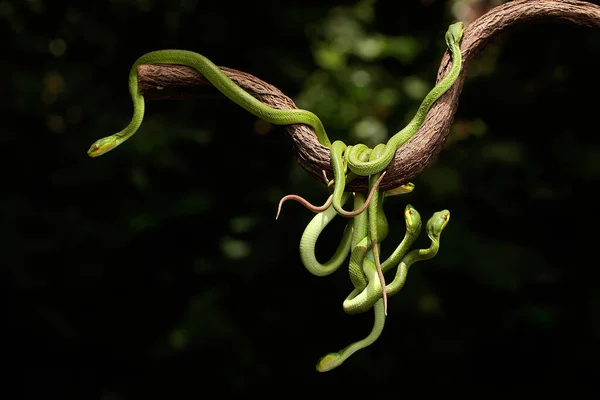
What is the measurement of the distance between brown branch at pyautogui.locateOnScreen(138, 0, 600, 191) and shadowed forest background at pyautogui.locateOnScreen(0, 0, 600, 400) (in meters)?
1.51

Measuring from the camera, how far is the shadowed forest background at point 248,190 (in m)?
3.55

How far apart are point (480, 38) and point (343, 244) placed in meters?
0.64

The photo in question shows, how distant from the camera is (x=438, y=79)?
1.89 m

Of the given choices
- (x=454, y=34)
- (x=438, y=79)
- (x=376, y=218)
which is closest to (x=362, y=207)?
(x=376, y=218)

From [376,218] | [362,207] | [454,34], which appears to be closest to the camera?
[362,207]

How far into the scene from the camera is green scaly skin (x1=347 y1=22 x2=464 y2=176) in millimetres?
1688

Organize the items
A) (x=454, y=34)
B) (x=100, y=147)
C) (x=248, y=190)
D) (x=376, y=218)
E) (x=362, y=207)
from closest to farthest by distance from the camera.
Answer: (x=362, y=207) → (x=376, y=218) → (x=454, y=34) → (x=100, y=147) → (x=248, y=190)

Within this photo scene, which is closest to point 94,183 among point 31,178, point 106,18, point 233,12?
point 31,178

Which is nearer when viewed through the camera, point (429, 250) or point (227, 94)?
point (429, 250)

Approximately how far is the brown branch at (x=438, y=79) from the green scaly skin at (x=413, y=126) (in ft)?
0.07

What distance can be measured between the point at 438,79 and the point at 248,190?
5.94ft

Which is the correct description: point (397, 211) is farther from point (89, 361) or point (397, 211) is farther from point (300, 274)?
point (89, 361)

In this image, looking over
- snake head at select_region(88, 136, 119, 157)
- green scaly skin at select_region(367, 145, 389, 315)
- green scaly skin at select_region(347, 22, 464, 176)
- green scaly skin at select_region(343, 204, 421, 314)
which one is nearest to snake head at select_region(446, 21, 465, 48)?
green scaly skin at select_region(347, 22, 464, 176)

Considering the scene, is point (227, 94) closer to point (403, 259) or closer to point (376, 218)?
point (376, 218)
